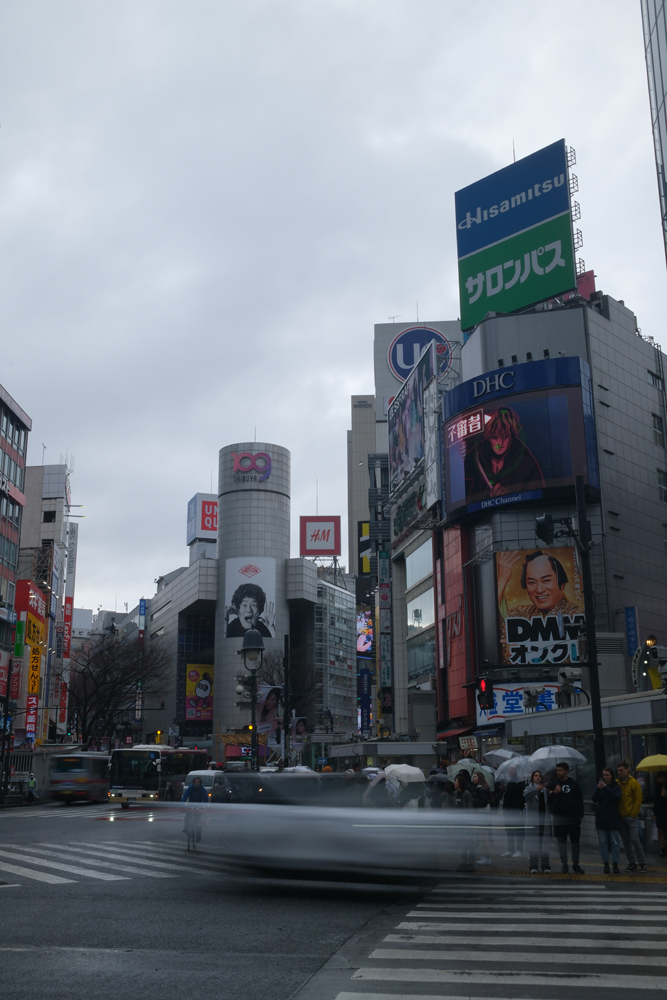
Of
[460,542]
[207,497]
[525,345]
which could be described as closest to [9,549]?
[460,542]

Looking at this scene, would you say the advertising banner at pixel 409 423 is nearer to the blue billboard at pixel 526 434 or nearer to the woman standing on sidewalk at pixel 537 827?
the blue billboard at pixel 526 434

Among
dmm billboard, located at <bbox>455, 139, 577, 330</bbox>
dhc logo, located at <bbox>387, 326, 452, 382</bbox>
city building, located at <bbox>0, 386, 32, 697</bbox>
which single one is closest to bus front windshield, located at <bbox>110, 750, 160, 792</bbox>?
city building, located at <bbox>0, 386, 32, 697</bbox>

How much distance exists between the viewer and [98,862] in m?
17.5

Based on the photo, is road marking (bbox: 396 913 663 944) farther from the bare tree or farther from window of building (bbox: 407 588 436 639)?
window of building (bbox: 407 588 436 639)

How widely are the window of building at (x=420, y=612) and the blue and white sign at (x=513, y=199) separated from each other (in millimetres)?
25970

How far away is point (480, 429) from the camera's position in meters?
58.4

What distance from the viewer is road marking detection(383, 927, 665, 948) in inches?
354

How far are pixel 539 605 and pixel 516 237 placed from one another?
24943mm

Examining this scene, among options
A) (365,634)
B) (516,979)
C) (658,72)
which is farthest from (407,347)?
(516,979)

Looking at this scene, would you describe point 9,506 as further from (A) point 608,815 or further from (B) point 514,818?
(A) point 608,815

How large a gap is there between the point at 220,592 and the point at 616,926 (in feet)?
397

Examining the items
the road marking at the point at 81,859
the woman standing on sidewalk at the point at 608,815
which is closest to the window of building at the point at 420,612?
the road marking at the point at 81,859

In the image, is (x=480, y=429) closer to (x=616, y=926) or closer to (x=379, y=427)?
(x=616, y=926)

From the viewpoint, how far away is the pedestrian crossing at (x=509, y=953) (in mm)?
7301
